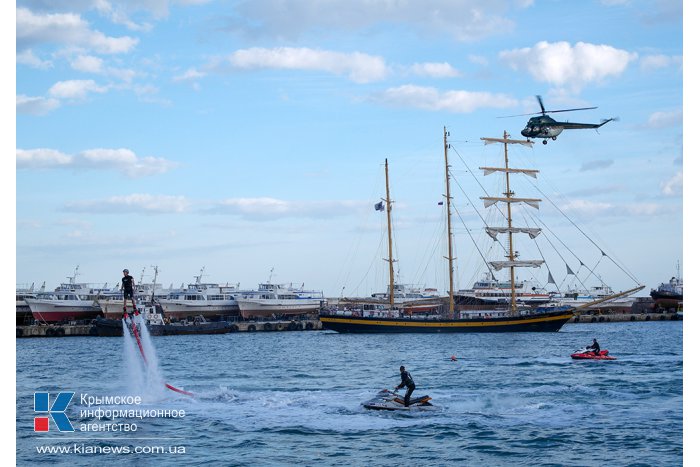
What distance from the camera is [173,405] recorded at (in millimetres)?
35406

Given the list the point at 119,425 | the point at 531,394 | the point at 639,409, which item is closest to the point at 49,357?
the point at 119,425

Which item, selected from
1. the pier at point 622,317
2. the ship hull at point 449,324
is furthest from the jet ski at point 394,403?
the pier at point 622,317

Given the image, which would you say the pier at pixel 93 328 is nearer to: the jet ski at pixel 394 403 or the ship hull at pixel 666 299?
the ship hull at pixel 666 299

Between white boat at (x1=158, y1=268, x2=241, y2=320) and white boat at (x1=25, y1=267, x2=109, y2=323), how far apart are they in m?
9.12

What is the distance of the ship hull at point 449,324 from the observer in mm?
93312

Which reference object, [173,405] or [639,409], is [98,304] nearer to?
[173,405]

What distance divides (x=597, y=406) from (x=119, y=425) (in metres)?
19.6

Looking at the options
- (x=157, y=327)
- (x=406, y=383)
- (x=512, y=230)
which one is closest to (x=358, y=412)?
(x=406, y=383)

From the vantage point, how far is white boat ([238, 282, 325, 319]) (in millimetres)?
120875

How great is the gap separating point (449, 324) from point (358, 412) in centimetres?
6067

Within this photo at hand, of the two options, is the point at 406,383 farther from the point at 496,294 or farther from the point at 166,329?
the point at 496,294

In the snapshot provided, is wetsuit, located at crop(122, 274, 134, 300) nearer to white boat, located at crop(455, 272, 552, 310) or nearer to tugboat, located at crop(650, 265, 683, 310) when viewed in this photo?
white boat, located at crop(455, 272, 552, 310)
